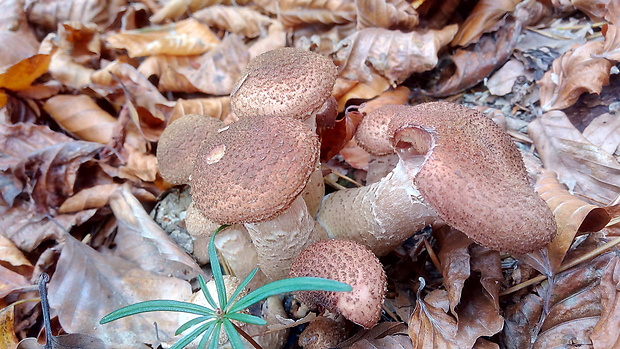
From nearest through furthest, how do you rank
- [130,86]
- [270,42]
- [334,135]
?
1. [334,135]
2. [130,86]
3. [270,42]

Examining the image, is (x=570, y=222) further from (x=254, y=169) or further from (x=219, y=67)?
(x=219, y=67)

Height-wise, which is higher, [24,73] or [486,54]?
[486,54]

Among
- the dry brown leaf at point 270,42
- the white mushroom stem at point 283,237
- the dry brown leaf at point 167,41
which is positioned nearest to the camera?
the white mushroom stem at point 283,237

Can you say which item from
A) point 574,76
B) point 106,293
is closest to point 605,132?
point 574,76

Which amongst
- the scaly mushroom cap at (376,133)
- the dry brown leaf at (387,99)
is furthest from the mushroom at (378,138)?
the dry brown leaf at (387,99)

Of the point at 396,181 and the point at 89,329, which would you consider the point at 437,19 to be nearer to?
the point at 396,181

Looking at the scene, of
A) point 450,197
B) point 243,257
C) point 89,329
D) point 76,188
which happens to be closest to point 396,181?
point 450,197

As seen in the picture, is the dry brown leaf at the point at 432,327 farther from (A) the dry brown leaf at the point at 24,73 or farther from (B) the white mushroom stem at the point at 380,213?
(A) the dry brown leaf at the point at 24,73
